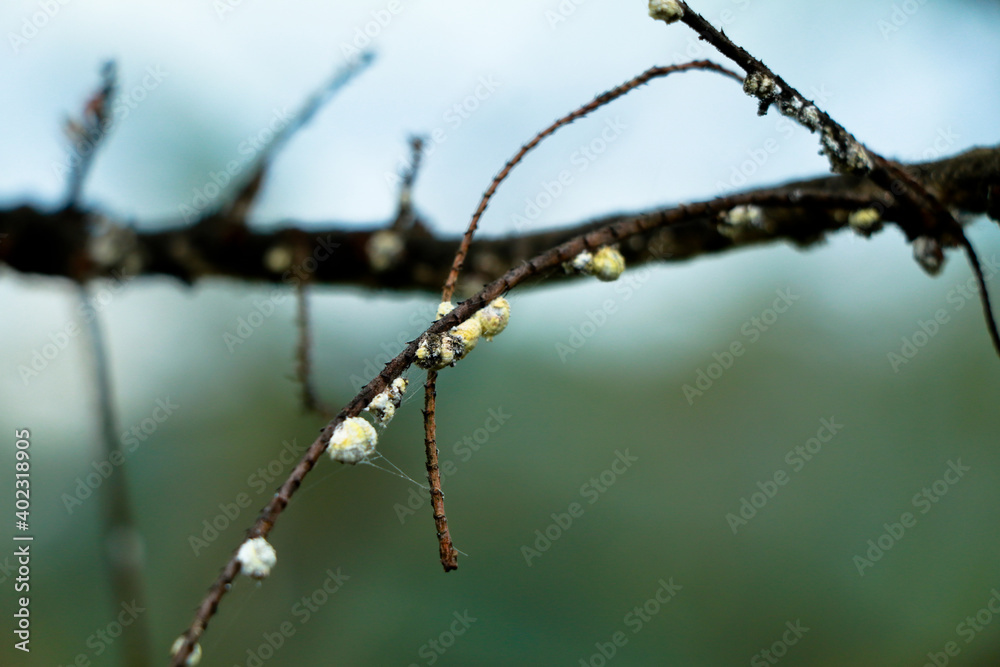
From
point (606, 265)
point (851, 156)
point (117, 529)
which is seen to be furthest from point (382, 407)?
point (117, 529)

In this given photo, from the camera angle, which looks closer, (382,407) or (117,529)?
(382,407)

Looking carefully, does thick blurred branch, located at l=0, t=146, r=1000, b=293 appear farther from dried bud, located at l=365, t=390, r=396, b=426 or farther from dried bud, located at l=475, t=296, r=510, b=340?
dried bud, located at l=365, t=390, r=396, b=426

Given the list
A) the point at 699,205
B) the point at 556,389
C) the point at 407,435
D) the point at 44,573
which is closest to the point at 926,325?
the point at 556,389

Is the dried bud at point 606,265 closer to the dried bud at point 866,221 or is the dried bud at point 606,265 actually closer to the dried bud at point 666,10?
the dried bud at point 666,10

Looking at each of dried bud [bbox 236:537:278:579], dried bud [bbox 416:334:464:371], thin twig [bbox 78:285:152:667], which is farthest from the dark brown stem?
thin twig [bbox 78:285:152:667]

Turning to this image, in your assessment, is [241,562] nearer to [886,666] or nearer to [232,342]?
[886,666]

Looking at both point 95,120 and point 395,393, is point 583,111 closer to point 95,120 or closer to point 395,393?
point 395,393
